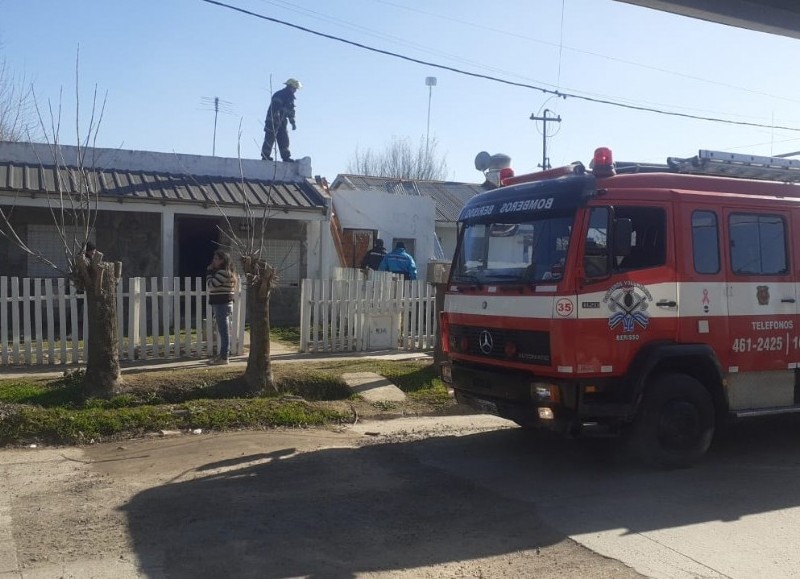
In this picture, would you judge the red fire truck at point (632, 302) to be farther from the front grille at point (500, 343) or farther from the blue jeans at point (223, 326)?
the blue jeans at point (223, 326)

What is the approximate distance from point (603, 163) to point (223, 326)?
20.2 feet

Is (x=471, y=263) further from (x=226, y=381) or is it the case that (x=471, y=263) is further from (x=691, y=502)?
(x=226, y=381)

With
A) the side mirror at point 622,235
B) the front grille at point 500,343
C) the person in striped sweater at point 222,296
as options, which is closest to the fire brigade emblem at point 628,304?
the side mirror at point 622,235

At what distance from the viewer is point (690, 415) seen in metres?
7.16

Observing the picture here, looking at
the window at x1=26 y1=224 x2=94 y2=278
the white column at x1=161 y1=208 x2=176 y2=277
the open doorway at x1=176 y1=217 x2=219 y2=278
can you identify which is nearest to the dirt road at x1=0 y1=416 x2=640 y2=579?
the white column at x1=161 y1=208 x2=176 y2=277

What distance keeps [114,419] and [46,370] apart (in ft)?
8.31

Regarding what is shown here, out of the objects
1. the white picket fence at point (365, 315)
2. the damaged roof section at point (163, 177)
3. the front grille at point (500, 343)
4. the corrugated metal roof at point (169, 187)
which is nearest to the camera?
the front grille at point (500, 343)

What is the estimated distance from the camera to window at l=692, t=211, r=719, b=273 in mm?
7250

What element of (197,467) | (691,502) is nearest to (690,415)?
(691,502)

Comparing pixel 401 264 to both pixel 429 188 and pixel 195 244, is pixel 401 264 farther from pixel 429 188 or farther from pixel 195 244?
pixel 429 188

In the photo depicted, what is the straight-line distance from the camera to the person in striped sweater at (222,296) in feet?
36.1

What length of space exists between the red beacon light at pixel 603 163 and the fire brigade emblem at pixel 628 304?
0.99 meters

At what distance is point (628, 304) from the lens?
22.4ft

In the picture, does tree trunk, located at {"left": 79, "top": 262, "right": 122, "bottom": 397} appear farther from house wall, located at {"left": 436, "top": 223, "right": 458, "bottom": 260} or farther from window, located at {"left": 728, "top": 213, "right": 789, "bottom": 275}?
house wall, located at {"left": 436, "top": 223, "right": 458, "bottom": 260}
